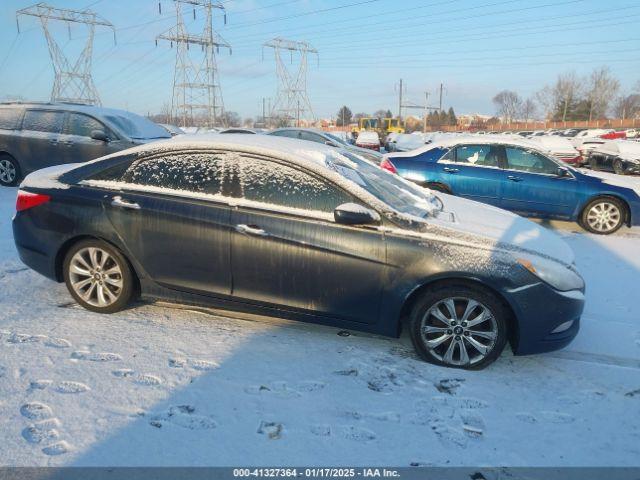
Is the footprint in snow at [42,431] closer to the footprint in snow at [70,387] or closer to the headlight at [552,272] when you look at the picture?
the footprint in snow at [70,387]

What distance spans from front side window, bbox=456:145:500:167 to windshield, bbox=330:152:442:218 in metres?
3.97

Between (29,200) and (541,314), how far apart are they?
165 inches

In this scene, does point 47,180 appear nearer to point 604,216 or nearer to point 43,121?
point 43,121

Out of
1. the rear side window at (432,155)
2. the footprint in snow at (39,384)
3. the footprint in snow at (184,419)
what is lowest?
the footprint in snow at (184,419)

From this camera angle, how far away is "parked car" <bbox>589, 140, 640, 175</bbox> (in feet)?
53.9

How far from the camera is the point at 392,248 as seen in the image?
3.23 meters

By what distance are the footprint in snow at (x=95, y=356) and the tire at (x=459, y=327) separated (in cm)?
212

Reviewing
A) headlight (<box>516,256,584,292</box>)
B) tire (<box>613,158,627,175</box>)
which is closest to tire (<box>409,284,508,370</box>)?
headlight (<box>516,256,584,292</box>)

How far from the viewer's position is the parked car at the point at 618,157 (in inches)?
647

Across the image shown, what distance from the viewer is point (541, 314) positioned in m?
3.13

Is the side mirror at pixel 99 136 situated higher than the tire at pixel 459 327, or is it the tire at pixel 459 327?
the side mirror at pixel 99 136

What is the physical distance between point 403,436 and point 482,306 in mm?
1112

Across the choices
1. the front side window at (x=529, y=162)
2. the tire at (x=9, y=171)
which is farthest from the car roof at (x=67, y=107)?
the front side window at (x=529, y=162)

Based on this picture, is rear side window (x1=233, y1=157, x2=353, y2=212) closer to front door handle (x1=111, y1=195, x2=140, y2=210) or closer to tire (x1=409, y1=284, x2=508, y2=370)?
front door handle (x1=111, y1=195, x2=140, y2=210)
